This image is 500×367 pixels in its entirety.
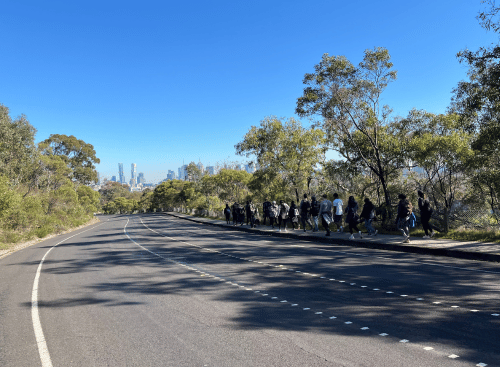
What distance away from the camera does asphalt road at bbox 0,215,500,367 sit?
155 inches

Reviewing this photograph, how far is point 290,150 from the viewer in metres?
24.6

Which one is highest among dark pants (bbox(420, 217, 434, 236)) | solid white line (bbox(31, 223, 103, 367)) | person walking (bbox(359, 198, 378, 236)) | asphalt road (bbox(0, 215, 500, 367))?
person walking (bbox(359, 198, 378, 236))

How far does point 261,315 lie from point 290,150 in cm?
1989

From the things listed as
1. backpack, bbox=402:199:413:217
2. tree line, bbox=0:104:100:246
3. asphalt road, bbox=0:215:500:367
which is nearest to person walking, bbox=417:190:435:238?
backpack, bbox=402:199:413:217

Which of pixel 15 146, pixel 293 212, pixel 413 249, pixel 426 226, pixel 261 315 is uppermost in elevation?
pixel 15 146

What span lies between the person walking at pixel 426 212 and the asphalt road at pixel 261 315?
3.11 m

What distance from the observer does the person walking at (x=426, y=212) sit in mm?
12432

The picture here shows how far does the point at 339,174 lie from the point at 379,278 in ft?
48.0

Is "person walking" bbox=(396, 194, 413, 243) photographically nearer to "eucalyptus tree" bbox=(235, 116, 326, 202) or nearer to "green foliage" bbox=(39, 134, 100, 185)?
"eucalyptus tree" bbox=(235, 116, 326, 202)

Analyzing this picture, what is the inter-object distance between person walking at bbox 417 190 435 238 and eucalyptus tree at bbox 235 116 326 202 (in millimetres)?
10926

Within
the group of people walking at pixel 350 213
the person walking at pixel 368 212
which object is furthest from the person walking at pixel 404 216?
the person walking at pixel 368 212

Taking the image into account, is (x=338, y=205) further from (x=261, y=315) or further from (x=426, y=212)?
(x=261, y=315)

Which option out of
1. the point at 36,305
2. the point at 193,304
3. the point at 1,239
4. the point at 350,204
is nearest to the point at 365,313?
the point at 193,304

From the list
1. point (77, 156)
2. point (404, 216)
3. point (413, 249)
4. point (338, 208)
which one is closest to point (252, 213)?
point (338, 208)
